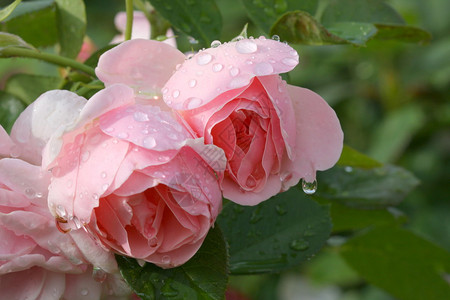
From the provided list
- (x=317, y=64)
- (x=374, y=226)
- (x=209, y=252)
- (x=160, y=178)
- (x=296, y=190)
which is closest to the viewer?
(x=160, y=178)

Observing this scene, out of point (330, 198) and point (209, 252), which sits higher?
point (209, 252)

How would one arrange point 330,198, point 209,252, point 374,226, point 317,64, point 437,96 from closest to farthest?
point 209,252
point 330,198
point 374,226
point 437,96
point 317,64

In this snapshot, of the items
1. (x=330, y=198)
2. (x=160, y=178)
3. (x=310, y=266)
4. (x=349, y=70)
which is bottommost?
(x=310, y=266)

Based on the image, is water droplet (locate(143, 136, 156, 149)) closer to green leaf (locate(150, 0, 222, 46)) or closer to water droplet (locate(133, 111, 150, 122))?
water droplet (locate(133, 111, 150, 122))

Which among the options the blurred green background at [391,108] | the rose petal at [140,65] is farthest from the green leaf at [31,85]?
the blurred green background at [391,108]

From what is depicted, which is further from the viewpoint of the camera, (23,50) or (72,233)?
(23,50)

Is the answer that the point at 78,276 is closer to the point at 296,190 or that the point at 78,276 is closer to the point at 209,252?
the point at 209,252

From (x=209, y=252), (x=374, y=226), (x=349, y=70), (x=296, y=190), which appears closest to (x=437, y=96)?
(x=349, y=70)
